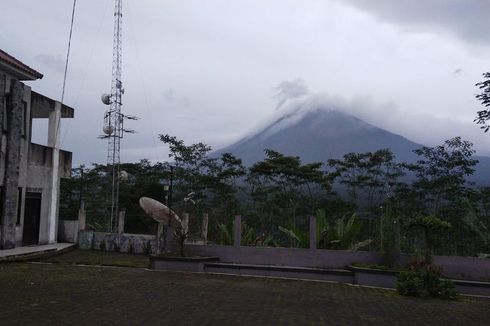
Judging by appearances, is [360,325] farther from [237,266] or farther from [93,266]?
[93,266]

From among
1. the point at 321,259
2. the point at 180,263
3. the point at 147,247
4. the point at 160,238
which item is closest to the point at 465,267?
the point at 321,259

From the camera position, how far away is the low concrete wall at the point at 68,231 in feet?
65.1

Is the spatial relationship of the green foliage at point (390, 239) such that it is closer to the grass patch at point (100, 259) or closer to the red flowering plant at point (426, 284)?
the red flowering plant at point (426, 284)

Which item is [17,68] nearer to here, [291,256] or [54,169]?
[54,169]

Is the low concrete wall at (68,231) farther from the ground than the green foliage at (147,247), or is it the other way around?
the low concrete wall at (68,231)

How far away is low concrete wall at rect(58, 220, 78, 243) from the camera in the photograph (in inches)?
781

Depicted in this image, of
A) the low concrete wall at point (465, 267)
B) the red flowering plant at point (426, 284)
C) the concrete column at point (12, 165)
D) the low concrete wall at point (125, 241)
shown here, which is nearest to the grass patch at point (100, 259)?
the low concrete wall at point (125, 241)

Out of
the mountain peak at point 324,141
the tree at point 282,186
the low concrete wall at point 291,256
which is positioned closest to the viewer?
the low concrete wall at point 291,256

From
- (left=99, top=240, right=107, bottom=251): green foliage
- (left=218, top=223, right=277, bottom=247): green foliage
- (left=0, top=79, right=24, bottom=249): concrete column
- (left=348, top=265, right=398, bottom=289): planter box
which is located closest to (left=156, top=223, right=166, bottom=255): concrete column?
(left=99, top=240, right=107, bottom=251): green foliage

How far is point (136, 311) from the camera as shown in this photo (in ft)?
25.1

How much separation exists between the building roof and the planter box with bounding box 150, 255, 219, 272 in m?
8.51

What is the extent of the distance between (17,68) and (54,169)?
4652mm

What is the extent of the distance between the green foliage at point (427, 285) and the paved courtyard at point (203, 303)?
340 mm

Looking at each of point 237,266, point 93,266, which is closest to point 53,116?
point 93,266
